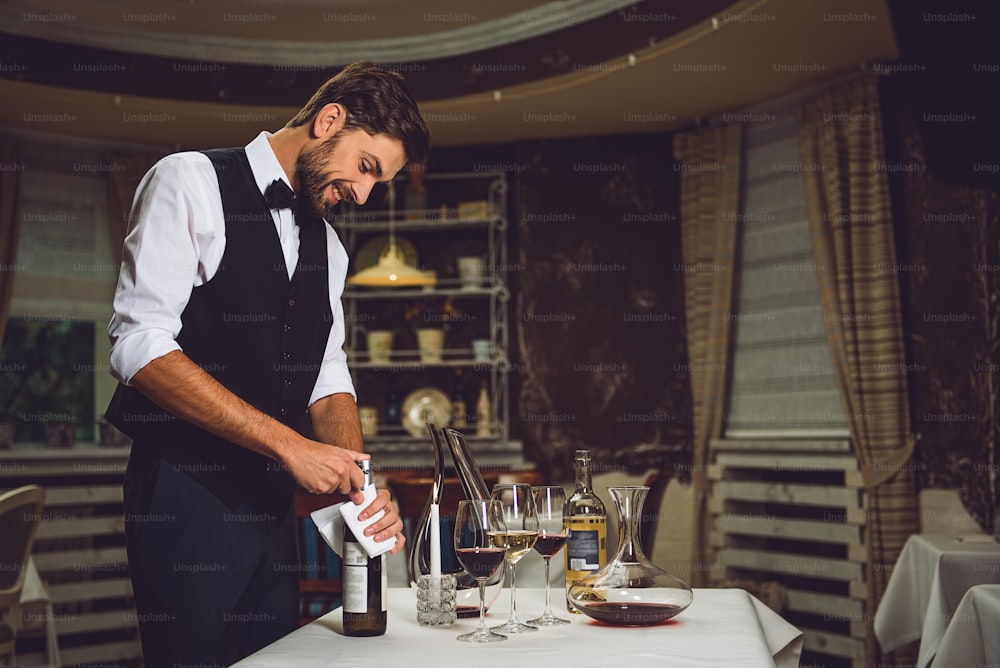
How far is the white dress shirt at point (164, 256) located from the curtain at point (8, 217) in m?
3.69

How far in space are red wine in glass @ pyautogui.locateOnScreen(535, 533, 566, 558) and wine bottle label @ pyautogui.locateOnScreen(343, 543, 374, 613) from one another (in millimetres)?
258

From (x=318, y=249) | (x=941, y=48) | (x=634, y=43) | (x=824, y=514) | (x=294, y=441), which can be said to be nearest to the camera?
(x=294, y=441)

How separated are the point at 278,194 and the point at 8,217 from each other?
3799 mm

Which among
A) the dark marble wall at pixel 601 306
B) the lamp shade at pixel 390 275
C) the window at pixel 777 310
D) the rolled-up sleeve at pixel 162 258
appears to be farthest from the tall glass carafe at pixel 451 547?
the dark marble wall at pixel 601 306

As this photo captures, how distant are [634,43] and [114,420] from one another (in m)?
3.01

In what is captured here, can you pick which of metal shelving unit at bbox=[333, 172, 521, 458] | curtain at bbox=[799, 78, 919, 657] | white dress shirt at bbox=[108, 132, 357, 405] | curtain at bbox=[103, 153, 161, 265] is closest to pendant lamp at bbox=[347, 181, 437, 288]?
metal shelving unit at bbox=[333, 172, 521, 458]

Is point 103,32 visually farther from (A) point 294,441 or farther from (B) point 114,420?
(A) point 294,441

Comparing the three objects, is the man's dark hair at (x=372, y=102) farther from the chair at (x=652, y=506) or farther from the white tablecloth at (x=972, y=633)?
the chair at (x=652, y=506)

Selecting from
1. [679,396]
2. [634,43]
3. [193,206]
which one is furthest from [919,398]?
[193,206]

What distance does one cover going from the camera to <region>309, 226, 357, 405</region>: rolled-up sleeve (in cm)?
196

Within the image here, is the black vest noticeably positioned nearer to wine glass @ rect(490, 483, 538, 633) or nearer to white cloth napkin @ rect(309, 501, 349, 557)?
white cloth napkin @ rect(309, 501, 349, 557)

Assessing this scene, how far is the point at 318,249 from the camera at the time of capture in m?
1.90

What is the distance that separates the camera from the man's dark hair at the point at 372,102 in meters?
1.82

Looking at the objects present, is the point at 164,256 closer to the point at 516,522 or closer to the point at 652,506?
the point at 516,522
